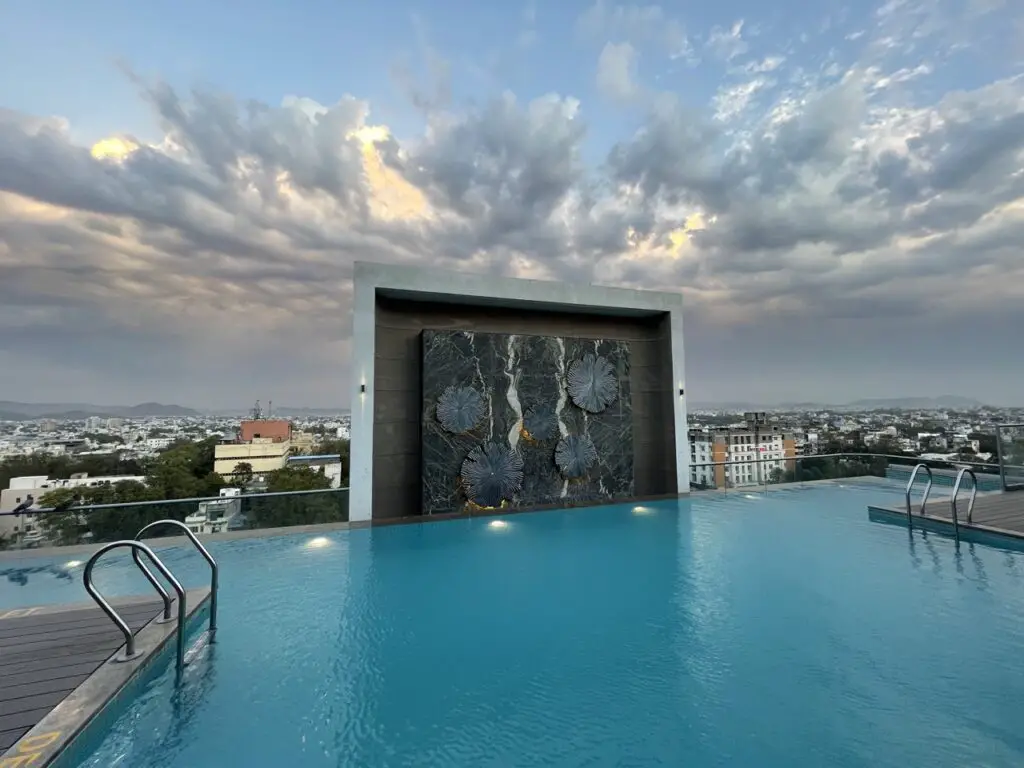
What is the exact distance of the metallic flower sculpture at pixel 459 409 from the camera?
718 centimetres

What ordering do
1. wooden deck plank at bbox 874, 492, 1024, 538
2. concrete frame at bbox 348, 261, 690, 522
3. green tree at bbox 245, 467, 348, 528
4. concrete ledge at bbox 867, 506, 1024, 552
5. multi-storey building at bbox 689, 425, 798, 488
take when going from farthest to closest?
multi-storey building at bbox 689, 425, 798, 488, concrete frame at bbox 348, 261, 690, 522, green tree at bbox 245, 467, 348, 528, wooden deck plank at bbox 874, 492, 1024, 538, concrete ledge at bbox 867, 506, 1024, 552

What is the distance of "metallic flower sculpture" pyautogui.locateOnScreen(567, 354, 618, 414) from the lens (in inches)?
322

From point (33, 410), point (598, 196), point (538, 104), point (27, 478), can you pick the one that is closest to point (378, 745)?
point (27, 478)

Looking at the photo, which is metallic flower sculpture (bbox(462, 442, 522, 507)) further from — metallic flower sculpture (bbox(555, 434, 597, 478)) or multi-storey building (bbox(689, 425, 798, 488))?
multi-storey building (bbox(689, 425, 798, 488))

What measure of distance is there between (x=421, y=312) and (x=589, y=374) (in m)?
3.43

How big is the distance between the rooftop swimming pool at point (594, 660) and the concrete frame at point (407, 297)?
1573mm

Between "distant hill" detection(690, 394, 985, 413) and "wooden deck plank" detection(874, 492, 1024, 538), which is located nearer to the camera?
"wooden deck plank" detection(874, 492, 1024, 538)

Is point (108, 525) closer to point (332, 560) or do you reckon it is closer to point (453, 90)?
point (332, 560)

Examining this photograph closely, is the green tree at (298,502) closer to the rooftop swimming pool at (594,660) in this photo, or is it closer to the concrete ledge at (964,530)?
the rooftop swimming pool at (594,660)

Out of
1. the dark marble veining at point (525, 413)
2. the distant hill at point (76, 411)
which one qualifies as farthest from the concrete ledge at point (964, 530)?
the distant hill at point (76, 411)

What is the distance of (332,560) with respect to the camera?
538cm

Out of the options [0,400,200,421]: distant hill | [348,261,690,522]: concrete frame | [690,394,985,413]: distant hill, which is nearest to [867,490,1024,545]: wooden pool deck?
[690,394,985,413]: distant hill

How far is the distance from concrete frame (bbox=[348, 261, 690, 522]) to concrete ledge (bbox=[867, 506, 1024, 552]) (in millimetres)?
5333

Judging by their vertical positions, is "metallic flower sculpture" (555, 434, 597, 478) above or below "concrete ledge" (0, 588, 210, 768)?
above
